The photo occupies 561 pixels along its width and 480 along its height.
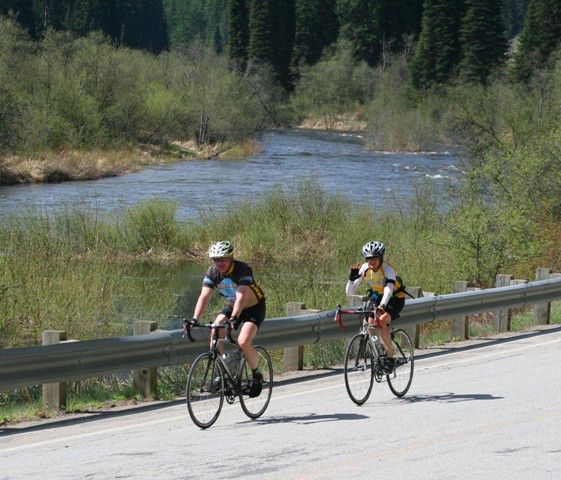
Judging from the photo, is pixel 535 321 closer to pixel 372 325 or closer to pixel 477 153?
pixel 372 325

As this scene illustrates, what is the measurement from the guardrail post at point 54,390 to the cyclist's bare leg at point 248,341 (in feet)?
5.77

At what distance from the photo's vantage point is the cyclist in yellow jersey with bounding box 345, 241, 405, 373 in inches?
431

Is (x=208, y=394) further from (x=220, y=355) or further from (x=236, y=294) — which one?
(x=236, y=294)

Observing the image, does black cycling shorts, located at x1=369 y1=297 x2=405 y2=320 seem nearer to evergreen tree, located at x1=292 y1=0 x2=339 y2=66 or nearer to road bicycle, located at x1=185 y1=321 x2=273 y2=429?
road bicycle, located at x1=185 y1=321 x2=273 y2=429

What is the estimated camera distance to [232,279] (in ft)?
32.2

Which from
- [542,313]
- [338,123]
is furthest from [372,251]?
[338,123]

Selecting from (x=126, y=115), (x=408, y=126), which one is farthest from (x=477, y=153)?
(x=408, y=126)

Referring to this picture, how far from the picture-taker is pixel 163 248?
3077 centimetres

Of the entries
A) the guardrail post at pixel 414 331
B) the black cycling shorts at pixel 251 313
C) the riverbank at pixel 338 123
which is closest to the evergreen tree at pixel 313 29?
the riverbank at pixel 338 123

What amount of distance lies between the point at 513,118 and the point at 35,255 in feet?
75.0

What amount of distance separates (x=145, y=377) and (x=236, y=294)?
202cm

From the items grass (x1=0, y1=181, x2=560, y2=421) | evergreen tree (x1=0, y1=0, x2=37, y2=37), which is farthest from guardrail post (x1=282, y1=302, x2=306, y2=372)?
evergreen tree (x1=0, y1=0, x2=37, y2=37)

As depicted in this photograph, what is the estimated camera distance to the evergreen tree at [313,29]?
12925cm

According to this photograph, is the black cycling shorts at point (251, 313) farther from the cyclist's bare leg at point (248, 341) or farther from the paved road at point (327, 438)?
the paved road at point (327, 438)
